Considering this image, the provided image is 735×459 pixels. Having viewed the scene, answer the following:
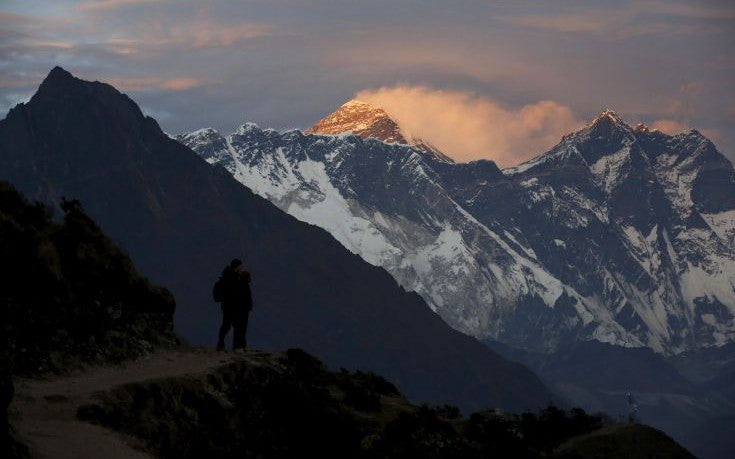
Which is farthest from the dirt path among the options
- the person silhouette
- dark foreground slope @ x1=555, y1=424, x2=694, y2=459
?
dark foreground slope @ x1=555, y1=424, x2=694, y2=459

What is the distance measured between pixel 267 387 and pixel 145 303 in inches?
216

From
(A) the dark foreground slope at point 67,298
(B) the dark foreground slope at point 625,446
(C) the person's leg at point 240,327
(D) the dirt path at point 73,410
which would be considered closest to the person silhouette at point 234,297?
(C) the person's leg at point 240,327

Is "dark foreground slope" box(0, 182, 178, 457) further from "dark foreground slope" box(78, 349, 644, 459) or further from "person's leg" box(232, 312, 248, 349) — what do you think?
"dark foreground slope" box(78, 349, 644, 459)

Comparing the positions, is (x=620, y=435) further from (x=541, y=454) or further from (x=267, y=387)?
(x=267, y=387)

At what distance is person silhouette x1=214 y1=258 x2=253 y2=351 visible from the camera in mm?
43938

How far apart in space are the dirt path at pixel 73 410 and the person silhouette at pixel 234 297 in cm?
457

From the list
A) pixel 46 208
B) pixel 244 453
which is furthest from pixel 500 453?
pixel 46 208

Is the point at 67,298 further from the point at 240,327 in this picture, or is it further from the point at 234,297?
the point at 240,327

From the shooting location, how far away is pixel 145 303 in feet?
141

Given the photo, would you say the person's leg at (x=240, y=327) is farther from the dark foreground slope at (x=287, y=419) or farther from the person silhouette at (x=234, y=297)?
the dark foreground slope at (x=287, y=419)

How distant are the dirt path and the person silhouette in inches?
180

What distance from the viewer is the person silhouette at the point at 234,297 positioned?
43938 millimetres

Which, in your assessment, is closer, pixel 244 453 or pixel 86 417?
pixel 86 417

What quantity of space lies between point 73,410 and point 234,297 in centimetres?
1182
